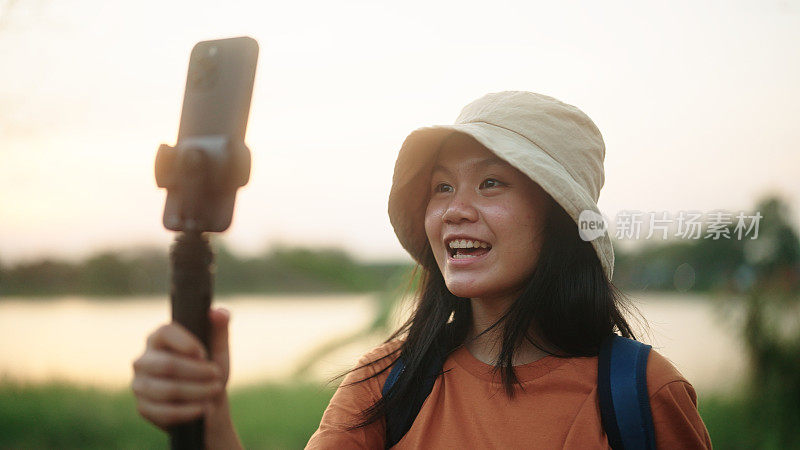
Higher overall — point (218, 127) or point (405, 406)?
point (218, 127)

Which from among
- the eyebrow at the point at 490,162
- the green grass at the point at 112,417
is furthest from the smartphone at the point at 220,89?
the green grass at the point at 112,417

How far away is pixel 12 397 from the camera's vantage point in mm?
4344

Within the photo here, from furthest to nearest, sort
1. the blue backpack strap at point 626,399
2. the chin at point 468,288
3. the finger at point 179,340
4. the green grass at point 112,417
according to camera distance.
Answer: the green grass at point 112,417 → the chin at point 468,288 → the blue backpack strap at point 626,399 → the finger at point 179,340

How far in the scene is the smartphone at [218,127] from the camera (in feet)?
2.60

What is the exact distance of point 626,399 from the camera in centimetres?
150

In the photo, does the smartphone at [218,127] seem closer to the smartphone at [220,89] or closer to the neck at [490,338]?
the smartphone at [220,89]

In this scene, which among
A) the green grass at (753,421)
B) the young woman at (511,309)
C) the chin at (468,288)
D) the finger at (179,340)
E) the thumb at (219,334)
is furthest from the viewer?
the green grass at (753,421)

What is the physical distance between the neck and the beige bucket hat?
1.00 ft

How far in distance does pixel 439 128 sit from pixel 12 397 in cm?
399

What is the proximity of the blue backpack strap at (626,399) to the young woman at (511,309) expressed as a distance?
0.08ft

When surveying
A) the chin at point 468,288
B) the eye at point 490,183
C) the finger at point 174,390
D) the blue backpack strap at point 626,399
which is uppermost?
the eye at point 490,183

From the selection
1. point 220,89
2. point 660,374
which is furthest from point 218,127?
point 660,374

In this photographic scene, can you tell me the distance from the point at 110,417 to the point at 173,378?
4270mm

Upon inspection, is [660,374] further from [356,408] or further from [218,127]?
[218,127]
